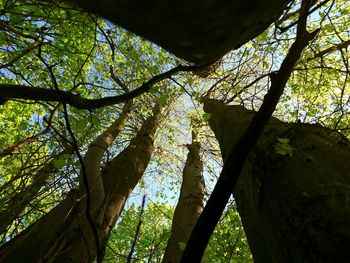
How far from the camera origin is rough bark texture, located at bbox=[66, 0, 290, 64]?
2.40 ft

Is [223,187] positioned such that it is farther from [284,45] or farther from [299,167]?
[284,45]

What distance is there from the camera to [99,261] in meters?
1.28

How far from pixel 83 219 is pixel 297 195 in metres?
2.75

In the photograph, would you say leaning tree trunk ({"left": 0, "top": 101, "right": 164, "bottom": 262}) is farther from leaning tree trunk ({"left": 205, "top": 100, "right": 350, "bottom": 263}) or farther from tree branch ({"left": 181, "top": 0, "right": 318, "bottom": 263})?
leaning tree trunk ({"left": 205, "top": 100, "right": 350, "bottom": 263})

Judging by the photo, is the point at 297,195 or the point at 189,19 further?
the point at 297,195

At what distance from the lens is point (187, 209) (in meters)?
5.96

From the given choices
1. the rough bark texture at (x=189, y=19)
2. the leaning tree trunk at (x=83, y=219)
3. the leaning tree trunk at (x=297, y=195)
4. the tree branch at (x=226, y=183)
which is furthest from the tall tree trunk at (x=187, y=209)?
the rough bark texture at (x=189, y=19)

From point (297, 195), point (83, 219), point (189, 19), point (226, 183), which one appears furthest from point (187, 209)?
point (189, 19)

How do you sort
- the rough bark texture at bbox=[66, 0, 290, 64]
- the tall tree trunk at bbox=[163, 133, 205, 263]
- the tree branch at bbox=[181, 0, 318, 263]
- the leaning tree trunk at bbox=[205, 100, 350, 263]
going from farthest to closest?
the tall tree trunk at bbox=[163, 133, 205, 263] → the leaning tree trunk at bbox=[205, 100, 350, 263] → the tree branch at bbox=[181, 0, 318, 263] → the rough bark texture at bbox=[66, 0, 290, 64]

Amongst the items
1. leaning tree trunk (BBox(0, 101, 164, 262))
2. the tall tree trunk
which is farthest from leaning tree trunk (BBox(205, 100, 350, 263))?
the tall tree trunk

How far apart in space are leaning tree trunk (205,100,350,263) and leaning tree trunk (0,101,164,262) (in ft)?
3.23

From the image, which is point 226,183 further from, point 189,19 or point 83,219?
point 83,219

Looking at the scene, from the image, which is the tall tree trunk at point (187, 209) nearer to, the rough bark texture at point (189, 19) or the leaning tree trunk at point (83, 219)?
the leaning tree trunk at point (83, 219)

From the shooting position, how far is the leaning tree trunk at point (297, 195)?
4.99 feet
